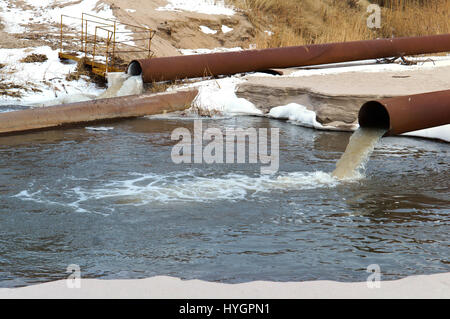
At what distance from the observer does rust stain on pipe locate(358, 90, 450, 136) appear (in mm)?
5922

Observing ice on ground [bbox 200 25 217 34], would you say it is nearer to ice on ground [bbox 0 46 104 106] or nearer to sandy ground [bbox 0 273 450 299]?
ice on ground [bbox 0 46 104 106]

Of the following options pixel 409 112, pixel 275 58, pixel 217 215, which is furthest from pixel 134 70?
pixel 217 215

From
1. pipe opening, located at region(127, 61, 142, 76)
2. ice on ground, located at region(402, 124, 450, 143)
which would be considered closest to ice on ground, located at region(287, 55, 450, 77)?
pipe opening, located at region(127, 61, 142, 76)

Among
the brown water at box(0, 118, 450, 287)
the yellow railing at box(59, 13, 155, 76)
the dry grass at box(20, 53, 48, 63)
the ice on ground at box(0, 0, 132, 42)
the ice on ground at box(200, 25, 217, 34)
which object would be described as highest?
the ice on ground at box(0, 0, 132, 42)

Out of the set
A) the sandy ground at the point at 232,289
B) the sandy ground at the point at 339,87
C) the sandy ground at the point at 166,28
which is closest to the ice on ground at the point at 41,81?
the sandy ground at the point at 166,28

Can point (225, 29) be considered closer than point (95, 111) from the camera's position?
No

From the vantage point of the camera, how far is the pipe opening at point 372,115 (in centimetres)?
623

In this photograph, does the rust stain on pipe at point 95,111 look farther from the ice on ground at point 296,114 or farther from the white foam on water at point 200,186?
the white foam on water at point 200,186

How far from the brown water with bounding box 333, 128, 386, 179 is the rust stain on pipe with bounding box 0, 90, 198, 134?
13.7 ft

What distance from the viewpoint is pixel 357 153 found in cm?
632

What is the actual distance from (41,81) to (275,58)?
430 centimetres

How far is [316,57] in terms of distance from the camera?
1163 cm

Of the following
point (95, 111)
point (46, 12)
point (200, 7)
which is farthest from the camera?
point (200, 7)

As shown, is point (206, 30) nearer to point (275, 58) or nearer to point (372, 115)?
point (275, 58)
